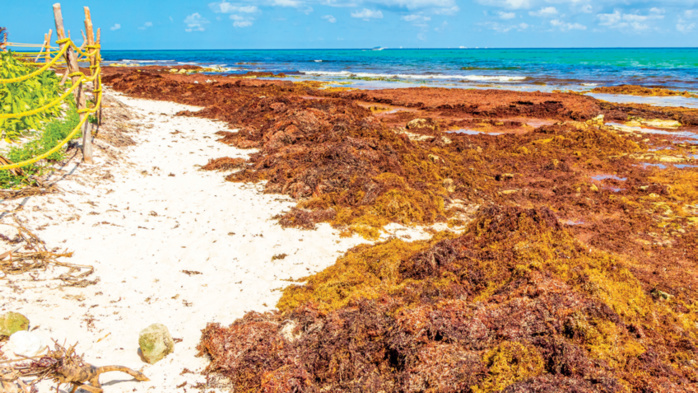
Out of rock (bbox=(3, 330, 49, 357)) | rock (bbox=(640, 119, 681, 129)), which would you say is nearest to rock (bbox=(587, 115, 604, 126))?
rock (bbox=(640, 119, 681, 129))

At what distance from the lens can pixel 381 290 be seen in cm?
474

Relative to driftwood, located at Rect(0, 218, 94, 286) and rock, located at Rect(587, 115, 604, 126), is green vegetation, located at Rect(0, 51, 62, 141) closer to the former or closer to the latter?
driftwood, located at Rect(0, 218, 94, 286)

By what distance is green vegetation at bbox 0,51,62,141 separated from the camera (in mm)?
6922

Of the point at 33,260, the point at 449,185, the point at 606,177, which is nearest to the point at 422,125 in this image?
the point at 449,185

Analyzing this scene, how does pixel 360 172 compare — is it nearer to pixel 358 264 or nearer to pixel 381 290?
pixel 358 264

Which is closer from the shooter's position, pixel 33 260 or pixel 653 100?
pixel 33 260

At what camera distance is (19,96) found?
7223 mm

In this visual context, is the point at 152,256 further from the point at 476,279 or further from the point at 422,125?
the point at 422,125

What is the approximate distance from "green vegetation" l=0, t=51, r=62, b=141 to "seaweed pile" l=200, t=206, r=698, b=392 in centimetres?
632

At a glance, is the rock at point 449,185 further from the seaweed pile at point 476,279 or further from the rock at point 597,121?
the rock at point 597,121

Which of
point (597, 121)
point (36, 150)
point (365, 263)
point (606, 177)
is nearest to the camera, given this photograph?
point (365, 263)

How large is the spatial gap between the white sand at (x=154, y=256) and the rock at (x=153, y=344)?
0.27ft

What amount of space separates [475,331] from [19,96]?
9033 millimetres

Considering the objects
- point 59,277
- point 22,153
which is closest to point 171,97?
point 22,153
